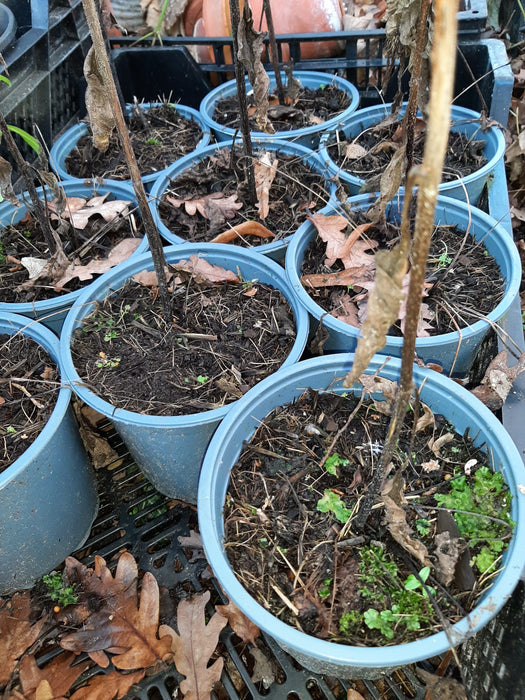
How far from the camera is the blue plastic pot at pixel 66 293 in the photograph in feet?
5.73

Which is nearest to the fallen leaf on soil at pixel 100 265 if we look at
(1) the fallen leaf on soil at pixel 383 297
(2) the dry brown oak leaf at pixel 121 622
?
(2) the dry brown oak leaf at pixel 121 622

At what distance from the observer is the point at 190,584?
1545mm

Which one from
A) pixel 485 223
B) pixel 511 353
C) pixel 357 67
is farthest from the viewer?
pixel 357 67

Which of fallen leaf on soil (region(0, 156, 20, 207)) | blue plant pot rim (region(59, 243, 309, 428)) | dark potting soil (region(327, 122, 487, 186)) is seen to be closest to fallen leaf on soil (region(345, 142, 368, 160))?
dark potting soil (region(327, 122, 487, 186))

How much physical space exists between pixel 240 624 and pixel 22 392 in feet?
2.98

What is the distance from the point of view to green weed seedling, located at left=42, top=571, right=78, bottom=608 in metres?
1.51

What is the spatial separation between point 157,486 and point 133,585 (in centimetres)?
30

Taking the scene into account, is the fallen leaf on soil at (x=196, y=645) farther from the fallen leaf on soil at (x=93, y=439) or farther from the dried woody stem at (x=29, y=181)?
the dried woody stem at (x=29, y=181)

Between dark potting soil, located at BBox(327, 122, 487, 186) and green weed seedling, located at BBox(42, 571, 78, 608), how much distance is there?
5.50 ft

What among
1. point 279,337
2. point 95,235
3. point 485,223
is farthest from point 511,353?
point 95,235

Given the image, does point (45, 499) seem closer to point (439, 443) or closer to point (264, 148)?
point (439, 443)

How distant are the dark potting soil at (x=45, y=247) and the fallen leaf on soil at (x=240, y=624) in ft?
3.77

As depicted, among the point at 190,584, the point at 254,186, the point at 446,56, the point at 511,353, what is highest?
the point at 446,56

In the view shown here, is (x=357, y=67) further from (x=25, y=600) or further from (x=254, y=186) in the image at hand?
(x=25, y=600)
